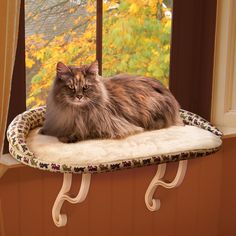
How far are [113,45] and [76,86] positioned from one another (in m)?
0.49

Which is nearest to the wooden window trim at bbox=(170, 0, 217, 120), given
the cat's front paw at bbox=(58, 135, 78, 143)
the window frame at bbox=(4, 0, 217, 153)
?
the window frame at bbox=(4, 0, 217, 153)

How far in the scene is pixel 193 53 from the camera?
187 centimetres

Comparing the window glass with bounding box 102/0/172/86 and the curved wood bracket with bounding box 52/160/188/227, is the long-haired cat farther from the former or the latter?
the window glass with bounding box 102/0/172/86

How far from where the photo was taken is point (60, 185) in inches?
58.7

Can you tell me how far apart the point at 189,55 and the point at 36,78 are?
0.67m

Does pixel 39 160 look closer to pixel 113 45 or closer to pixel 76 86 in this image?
pixel 76 86

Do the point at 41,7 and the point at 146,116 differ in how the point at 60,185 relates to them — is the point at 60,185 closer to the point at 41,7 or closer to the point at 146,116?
the point at 146,116

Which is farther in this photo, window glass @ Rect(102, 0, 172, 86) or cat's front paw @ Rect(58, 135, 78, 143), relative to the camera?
window glass @ Rect(102, 0, 172, 86)

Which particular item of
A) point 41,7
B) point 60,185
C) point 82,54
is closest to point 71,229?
point 60,185

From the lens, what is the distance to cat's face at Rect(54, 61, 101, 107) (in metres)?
1.24

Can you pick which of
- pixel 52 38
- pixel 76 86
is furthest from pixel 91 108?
pixel 52 38

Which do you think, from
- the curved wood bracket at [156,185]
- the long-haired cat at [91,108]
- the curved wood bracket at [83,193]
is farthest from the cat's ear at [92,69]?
the curved wood bracket at [156,185]

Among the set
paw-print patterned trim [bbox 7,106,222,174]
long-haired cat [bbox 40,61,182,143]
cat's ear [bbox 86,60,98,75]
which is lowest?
paw-print patterned trim [bbox 7,106,222,174]

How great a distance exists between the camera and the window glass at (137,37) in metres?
1.68
